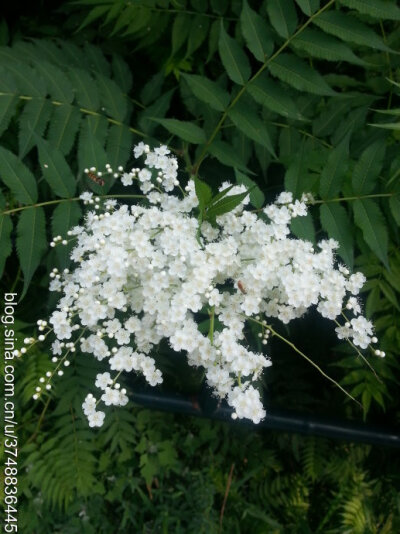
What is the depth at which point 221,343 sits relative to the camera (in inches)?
65.3

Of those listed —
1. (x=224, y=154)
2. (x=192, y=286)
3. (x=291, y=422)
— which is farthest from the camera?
(x=291, y=422)

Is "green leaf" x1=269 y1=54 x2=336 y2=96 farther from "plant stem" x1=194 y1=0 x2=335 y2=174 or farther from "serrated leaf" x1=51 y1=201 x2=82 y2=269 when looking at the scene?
"serrated leaf" x1=51 y1=201 x2=82 y2=269

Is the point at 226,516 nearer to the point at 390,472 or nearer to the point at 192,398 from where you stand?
the point at 192,398

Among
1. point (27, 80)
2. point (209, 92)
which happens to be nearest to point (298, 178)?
point (209, 92)

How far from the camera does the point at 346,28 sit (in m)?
1.92

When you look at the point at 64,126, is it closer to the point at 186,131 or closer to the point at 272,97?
the point at 186,131

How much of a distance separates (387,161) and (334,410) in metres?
1.73

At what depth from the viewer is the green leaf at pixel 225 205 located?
1.64m

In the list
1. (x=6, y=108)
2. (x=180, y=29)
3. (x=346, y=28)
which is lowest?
(x=6, y=108)

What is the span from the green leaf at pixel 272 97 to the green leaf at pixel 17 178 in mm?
901

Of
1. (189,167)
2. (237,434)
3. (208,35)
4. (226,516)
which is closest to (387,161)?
(189,167)

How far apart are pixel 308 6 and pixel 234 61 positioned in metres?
0.32

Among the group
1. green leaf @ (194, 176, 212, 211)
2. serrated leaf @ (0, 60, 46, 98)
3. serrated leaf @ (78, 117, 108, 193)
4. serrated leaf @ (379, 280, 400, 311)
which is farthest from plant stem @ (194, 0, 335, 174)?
serrated leaf @ (379, 280, 400, 311)

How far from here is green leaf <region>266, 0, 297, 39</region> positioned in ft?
6.41
